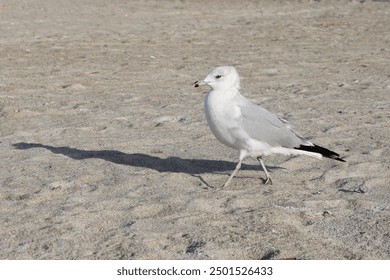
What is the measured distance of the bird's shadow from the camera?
6723 mm

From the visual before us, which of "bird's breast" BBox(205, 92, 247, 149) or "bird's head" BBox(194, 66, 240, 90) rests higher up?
"bird's head" BBox(194, 66, 240, 90)

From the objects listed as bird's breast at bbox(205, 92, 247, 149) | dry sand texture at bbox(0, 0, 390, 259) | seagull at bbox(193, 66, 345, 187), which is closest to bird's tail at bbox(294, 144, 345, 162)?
seagull at bbox(193, 66, 345, 187)

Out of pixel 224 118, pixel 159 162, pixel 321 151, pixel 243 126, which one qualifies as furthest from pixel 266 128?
pixel 159 162

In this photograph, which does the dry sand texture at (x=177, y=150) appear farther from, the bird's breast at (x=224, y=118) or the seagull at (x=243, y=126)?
the bird's breast at (x=224, y=118)

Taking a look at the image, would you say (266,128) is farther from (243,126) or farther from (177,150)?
(177,150)

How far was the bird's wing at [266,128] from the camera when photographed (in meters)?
6.04

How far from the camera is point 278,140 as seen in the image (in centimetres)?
612

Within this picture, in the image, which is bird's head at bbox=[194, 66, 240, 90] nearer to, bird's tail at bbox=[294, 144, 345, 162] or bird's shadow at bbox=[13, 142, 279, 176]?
bird's tail at bbox=[294, 144, 345, 162]

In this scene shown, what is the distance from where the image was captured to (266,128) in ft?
20.0

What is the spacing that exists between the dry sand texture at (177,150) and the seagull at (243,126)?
12.4 inches

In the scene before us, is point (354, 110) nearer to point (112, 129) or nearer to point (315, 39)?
point (112, 129)

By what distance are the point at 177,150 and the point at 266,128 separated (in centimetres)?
151

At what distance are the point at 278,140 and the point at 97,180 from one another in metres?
1.54

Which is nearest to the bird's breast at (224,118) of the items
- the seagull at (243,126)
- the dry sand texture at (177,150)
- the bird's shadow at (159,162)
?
the seagull at (243,126)
